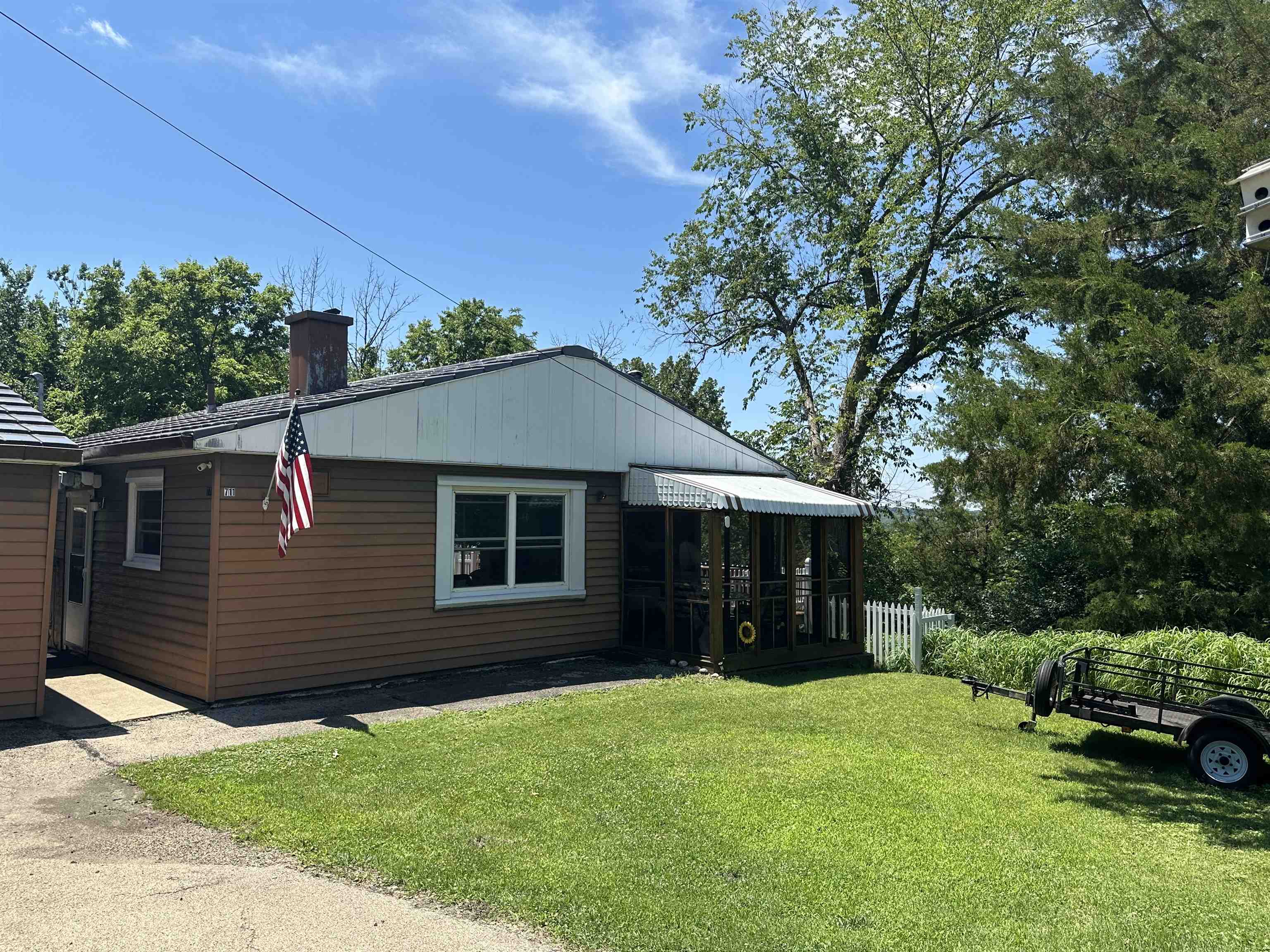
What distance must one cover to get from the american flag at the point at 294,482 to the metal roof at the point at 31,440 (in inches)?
68.7

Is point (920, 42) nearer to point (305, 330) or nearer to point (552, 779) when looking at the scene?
point (305, 330)

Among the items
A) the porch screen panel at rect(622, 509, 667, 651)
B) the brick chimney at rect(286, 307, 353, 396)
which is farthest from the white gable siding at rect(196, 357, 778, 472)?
the brick chimney at rect(286, 307, 353, 396)

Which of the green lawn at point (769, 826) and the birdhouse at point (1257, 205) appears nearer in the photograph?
the birdhouse at point (1257, 205)

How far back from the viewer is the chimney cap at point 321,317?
486 inches

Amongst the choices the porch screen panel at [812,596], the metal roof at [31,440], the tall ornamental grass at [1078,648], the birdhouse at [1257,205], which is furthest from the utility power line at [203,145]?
the birdhouse at [1257,205]

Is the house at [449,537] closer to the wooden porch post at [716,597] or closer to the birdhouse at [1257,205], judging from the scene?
the wooden porch post at [716,597]

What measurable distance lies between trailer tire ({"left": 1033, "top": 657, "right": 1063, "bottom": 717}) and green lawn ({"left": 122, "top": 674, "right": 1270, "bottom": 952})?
0.42 m

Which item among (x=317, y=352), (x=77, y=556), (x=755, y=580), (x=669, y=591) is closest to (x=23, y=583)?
(x=77, y=556)

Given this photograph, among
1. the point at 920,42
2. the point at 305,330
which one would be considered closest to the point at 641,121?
the point at 920,42

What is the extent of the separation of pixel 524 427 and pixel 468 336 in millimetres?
20985

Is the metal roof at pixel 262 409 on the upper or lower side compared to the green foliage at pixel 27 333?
lower

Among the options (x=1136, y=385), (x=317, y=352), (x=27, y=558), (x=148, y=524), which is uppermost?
(x=317, y=352)

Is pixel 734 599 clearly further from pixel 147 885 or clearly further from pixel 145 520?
pixel 147 885

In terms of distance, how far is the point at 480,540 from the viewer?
1123cm
